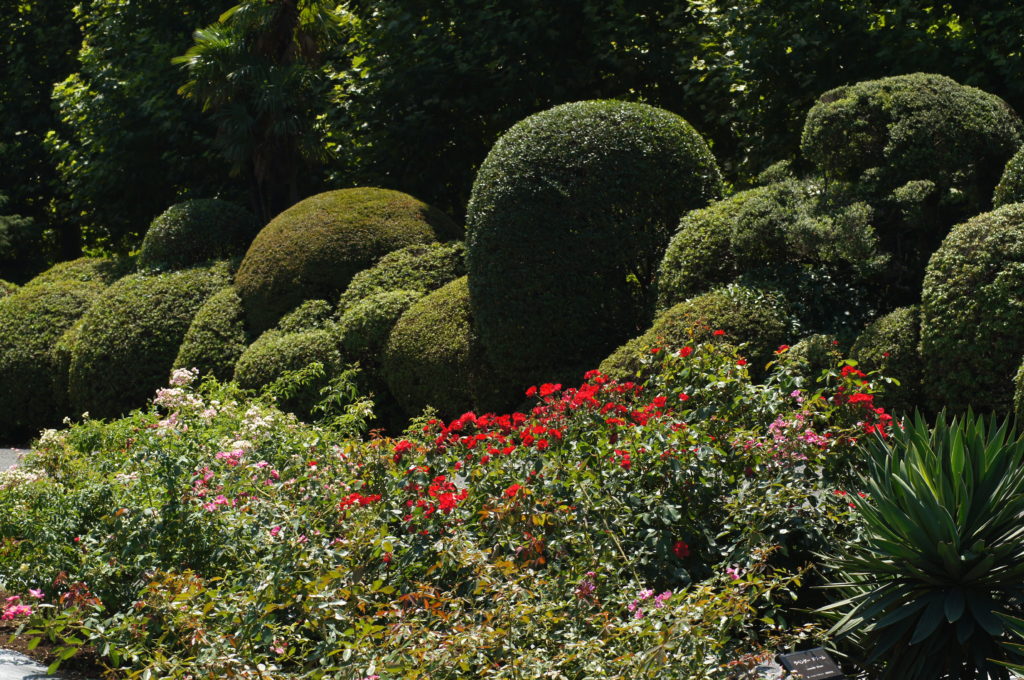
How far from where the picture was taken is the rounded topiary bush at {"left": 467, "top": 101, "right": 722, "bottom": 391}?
30.4ft

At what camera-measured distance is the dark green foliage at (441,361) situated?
9.69 metres

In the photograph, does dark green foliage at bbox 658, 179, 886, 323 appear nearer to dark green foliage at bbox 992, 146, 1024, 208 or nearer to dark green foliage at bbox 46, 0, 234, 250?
dark green foliage at bbox 992, 146, 1024, 208

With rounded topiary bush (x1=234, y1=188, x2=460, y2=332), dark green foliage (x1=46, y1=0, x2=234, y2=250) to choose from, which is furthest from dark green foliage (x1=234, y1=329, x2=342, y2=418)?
dark green foliage (x1=46, y1=0, x2=234, y2=250)

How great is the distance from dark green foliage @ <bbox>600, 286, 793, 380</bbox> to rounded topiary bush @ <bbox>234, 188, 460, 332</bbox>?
4584 millimetres

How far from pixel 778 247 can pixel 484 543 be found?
4.28 meters

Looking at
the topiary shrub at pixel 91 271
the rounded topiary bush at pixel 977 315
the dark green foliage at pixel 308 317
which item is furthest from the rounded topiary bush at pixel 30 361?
the rounded topiary bush at pixel 977 315

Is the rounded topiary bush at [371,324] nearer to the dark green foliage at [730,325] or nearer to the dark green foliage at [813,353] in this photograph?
the dark green foliage at [730,325]

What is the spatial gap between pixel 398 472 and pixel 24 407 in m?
10.2

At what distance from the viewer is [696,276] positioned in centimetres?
866

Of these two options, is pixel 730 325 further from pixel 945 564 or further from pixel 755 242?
pixel 945 564

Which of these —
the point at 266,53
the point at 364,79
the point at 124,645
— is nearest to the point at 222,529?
the point at 124,645

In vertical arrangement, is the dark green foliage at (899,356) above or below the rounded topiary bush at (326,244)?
below

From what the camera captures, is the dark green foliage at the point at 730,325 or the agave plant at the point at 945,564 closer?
the agave plant at the point at 945,564

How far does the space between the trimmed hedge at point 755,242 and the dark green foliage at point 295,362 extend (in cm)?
361
